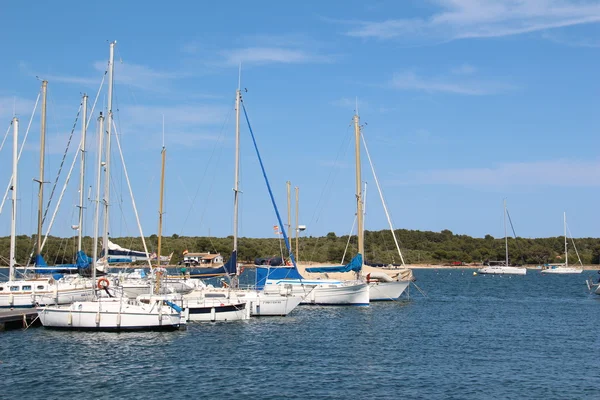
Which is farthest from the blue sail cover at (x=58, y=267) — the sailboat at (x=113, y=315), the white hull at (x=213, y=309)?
the white hull at (x=213, y=309)

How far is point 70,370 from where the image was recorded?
32.1 metres

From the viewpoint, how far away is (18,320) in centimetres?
4538

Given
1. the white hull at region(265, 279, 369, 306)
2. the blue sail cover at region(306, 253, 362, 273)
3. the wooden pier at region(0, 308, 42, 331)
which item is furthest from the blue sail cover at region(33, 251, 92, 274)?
the blue sail cover at region(306, 253, 362, 273)

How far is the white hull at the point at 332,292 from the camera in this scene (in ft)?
202

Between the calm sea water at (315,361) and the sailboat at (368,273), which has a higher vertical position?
the sailboat at (368,273)

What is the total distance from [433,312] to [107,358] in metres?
33.9

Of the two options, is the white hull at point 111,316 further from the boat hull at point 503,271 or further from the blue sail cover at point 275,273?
the boat hull at point 503,271

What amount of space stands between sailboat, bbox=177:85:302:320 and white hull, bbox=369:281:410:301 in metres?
16.5

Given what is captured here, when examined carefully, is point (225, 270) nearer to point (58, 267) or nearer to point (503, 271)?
point (58, 267)

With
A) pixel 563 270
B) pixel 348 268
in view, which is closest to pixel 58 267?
pixel 348 268

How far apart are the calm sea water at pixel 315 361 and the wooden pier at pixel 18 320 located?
1.54 meters

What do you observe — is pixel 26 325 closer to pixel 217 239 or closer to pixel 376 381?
pixel 376 381

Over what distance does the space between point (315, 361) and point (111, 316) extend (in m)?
13.3

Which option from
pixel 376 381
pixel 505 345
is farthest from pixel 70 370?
pixel 505 345
